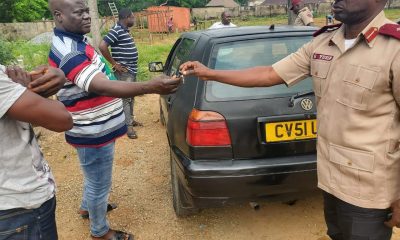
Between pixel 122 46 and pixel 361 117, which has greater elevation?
pixel 122 46

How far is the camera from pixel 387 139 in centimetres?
160

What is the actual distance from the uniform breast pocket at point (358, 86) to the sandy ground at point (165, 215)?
1222 millimetres

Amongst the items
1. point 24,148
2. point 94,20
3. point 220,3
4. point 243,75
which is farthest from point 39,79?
point 220,3

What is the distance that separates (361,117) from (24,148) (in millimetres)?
1540

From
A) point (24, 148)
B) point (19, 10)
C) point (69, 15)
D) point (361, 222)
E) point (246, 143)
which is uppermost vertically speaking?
point (19, 10)

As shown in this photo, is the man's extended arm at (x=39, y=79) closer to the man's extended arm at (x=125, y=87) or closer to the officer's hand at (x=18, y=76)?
the officer's hand at (x=18, y=76)

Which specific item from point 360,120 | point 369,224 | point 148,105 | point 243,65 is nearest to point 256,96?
point 243,65

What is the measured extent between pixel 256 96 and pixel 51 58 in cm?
146

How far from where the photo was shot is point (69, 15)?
2.31 m

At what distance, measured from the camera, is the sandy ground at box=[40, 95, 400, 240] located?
3.07 m

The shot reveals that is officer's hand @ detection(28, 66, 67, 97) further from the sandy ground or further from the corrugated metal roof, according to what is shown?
the corrugated metal roof

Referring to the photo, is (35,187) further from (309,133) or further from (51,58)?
(309,133)

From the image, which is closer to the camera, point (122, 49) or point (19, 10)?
point (122, 49)

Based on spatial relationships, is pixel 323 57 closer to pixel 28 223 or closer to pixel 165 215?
pixel 28 223
